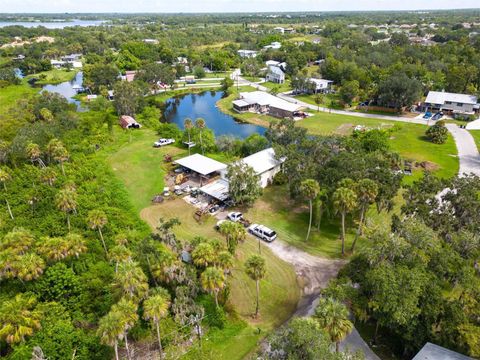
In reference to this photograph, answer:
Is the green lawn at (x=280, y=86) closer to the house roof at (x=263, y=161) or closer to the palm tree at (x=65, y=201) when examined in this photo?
the house roof at (x=263, y=161)

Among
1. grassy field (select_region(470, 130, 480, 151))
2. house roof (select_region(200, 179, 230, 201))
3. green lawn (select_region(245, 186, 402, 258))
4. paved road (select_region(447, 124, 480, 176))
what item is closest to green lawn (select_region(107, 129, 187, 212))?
house roof (select_region(200, 179, 230, 201))

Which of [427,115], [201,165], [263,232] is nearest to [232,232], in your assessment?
[263,232]

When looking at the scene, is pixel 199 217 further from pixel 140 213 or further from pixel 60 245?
pixel 60 245

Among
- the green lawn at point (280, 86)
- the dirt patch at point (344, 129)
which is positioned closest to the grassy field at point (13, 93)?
the green lawn at point (280, 86)

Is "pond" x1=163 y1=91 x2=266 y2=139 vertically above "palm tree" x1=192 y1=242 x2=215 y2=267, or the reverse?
"palm tree" x1=192 y1=242 x2=215 y2=267

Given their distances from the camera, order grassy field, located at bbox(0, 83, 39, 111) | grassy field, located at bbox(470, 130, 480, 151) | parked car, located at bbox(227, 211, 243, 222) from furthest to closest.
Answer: grassy field, located at bbox(0, 83, 39, 111) < grassy field, located at bbox(470, 130, 480, 151) < parked car, located at bbox(227, 211, 243, 222)

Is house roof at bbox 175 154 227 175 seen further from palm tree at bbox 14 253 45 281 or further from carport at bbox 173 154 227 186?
palm tree at bbox 14 253 45 281

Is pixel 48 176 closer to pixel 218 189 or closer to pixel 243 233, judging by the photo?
pixel 218 189
